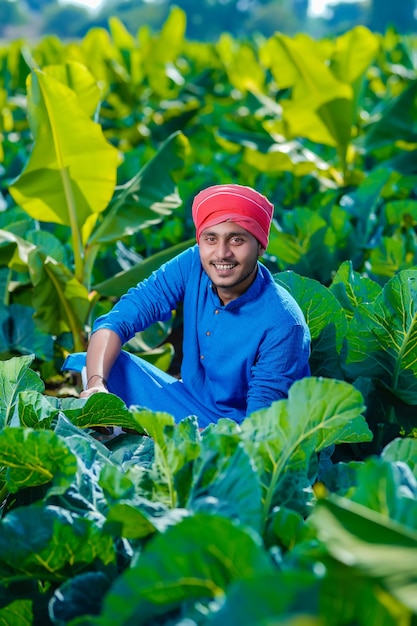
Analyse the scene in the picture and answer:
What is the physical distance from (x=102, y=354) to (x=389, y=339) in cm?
94

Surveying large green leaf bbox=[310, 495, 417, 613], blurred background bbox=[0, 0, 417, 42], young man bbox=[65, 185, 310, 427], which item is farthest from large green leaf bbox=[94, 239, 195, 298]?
blurred background bbox=[0, 0, 417, 42]

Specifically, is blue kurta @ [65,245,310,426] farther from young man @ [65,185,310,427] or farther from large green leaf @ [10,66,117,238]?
large green leaf @ [10,66,117,238]

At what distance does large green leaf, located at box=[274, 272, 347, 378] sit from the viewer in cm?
262

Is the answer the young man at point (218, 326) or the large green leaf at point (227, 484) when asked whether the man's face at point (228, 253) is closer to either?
the young man at point (218, 326)

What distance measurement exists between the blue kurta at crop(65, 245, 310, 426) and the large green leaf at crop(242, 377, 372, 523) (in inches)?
26.7

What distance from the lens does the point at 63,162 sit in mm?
3521

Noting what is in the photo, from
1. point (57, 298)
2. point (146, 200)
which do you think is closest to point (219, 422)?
point (57, 298)

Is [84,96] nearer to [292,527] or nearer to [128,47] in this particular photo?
[292,527]

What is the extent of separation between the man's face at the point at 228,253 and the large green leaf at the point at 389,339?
0.36m

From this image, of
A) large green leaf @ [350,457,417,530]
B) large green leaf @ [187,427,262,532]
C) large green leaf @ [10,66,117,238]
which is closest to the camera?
large green leaf @ [350,457,417,530]

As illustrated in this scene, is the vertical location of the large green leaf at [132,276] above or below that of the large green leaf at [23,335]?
above

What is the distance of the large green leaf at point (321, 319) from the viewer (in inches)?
103

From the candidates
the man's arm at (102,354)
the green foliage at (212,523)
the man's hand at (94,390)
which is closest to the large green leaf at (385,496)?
the green foliage at (212,523)

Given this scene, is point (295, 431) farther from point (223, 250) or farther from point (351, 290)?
point (351, 290)
